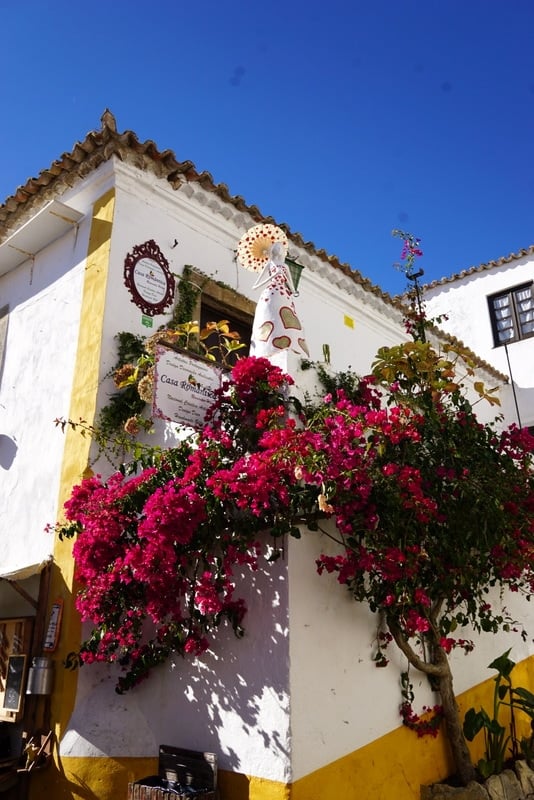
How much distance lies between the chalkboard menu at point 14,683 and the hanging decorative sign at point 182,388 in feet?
8.14

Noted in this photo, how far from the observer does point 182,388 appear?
5109 millimetres

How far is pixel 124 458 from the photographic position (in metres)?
5.81

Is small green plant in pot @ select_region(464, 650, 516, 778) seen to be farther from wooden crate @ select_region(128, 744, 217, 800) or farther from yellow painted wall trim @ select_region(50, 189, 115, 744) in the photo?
yellow painted wall trim @ select_region(50, 189, 115, 744)

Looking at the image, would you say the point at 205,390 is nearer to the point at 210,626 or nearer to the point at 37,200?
the point at 210,626

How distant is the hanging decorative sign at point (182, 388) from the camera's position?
16.2 ft

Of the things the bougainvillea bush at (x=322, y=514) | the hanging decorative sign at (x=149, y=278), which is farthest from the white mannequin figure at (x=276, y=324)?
the hanging decorative sign at (x=149, y=278)

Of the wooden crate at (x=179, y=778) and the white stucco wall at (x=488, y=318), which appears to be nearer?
the wooden crate at (x=179, y=778)

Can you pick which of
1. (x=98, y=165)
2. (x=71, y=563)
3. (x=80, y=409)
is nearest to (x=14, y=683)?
(x=71, y=563)

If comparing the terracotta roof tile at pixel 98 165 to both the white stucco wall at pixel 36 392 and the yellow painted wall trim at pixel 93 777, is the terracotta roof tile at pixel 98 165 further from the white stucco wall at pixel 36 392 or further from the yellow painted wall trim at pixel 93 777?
→ the yellow painted wall trim at pixel 93 777

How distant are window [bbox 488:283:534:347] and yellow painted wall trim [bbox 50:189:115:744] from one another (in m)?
9.58

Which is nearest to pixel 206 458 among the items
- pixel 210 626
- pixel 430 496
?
pixel 210 626

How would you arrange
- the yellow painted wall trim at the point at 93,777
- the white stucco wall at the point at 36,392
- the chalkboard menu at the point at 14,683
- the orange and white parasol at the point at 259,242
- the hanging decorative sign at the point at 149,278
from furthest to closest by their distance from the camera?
the hanging decorative sign at the point at 149,278 < the orange and white parasol at the point at 259,242 < the white stucco wall at the point at 36,392 < the chalkboard menu at the point at 14,683 < the yellow painted wall trim at the point at 93,777

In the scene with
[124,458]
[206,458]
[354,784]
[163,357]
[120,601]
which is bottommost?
[354,784]

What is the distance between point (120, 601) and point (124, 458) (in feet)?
4.65
